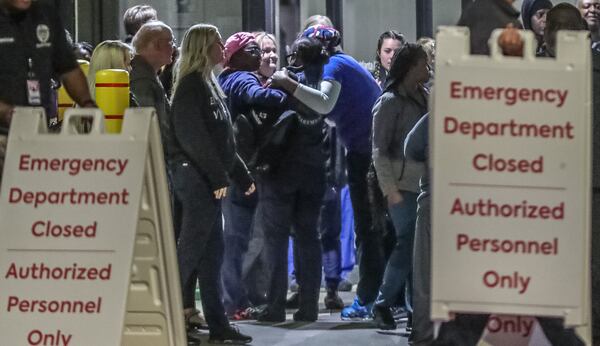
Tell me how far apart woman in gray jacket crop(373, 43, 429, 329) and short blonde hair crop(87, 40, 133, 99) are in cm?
155

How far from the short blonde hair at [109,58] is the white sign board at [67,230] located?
7.52 feet

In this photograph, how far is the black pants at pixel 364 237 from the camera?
34.1 ft

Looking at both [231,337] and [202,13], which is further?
[202,13]

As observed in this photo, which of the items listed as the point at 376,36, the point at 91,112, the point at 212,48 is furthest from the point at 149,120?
the point at 376,36

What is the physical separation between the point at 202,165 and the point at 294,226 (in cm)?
127

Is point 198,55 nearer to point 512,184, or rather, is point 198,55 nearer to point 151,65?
point 151,65

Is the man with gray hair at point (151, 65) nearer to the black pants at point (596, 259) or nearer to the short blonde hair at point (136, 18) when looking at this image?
the short blonde hair at point (136, 18)

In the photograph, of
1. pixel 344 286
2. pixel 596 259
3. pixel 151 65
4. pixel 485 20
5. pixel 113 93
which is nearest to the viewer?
pixel 485 20

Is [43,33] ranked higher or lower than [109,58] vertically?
higher

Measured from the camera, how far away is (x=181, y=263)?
9188 millimetres

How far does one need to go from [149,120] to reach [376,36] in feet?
27.9

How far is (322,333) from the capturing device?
385 inches

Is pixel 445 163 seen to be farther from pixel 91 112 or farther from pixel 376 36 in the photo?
pixel 376 36

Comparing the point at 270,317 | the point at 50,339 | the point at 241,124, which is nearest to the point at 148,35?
the point at 241,124
